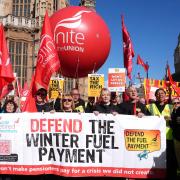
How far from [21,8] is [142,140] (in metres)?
27.2

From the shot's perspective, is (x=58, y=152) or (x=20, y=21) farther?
(x=20, y=21)

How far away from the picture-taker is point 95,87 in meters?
12.0

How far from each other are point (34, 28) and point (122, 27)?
18943 millimetres

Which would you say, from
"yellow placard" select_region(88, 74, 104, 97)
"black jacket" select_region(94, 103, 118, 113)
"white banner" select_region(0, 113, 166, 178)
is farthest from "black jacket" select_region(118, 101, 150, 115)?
"yellow placard" select_region(88, 74, 104, 97)

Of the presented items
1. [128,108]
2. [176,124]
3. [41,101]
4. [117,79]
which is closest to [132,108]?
[128,108]

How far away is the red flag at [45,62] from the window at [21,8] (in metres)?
24.7

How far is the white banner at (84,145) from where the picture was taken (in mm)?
6453

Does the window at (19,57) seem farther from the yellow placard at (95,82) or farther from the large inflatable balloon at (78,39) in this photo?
the large inflatable balloon at (78,39)

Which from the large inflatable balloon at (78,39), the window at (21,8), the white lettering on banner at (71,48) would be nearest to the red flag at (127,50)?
the large inflatable balloon at (78,39)

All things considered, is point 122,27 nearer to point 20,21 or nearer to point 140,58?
point 140,58

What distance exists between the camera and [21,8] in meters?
32.0

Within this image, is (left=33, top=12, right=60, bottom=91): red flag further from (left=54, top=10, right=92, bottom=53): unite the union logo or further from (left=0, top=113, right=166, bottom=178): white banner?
(left=54, top=10, right=92, bottom=53): unite the union logo

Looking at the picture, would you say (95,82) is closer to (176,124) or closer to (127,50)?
(127,50)

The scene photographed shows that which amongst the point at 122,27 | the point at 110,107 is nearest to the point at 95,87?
the point at 122,27
